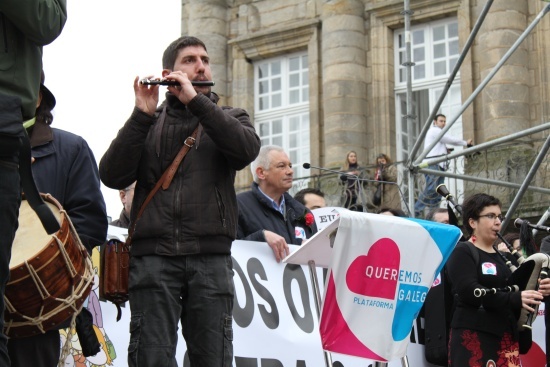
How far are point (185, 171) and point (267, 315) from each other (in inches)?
102

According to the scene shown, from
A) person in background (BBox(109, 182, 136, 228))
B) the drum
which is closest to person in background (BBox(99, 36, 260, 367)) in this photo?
the drum

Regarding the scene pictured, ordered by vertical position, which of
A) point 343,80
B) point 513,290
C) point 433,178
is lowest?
point 513,290

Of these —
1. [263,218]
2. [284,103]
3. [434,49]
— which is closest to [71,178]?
[263,218]

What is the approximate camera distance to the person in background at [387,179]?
2272 centimetres

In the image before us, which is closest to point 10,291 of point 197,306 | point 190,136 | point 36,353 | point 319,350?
point 36,353

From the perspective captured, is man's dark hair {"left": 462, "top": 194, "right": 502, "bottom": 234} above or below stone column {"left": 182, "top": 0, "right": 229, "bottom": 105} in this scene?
below

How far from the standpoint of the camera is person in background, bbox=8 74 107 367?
5.78m

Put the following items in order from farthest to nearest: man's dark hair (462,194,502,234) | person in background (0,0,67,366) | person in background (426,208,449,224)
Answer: person in background (426,208,449,224) → man's dark hair (462,194,502,234) → person in background (0,0,67,366)

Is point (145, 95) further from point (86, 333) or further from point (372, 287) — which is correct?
point (372, 287)

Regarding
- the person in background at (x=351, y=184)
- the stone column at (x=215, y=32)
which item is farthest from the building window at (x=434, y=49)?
the stone column at (x=215, y=32)

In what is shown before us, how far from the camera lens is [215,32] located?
1079 inches

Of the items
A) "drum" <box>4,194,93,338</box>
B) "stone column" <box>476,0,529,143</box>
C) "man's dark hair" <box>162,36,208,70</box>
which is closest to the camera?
"drum" <box>4,194,93,338</box>

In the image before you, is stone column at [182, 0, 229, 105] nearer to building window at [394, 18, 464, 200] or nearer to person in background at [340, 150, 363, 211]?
building window at [394, 18, 464, 200]

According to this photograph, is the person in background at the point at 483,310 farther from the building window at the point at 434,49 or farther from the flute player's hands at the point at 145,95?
the building window at the point at 434,49
